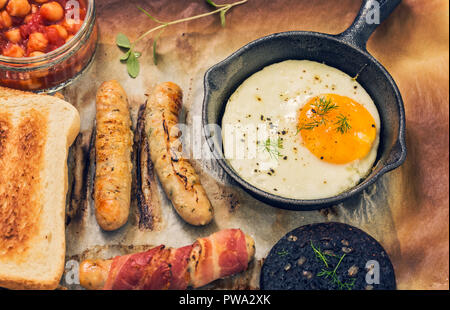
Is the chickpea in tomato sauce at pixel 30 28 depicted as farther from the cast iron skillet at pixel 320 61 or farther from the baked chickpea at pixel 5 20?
the cast iron skillet at pixel 320 61

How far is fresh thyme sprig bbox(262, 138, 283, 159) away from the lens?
404 cm

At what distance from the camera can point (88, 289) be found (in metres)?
4.05

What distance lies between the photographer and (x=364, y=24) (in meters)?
4.18

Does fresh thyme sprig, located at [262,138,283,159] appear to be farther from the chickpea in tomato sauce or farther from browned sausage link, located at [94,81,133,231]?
the chickpea in tomato sauce

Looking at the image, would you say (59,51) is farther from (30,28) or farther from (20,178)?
(20,178)

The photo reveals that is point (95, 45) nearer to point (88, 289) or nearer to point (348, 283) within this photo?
point (88, 289)

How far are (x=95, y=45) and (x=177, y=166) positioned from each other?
1298 mm

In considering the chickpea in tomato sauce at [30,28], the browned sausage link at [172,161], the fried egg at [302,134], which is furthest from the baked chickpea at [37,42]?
the fried egg at [302,134]

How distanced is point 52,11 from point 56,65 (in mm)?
388

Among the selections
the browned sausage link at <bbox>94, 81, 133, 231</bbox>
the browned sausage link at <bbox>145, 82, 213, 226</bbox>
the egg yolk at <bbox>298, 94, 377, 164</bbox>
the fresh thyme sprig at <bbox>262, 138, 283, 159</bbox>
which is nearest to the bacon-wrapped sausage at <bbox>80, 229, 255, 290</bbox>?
the browned sausage link at <bbox>145, 82, 213, 226</bbox>

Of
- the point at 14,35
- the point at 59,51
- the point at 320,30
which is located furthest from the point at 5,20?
the point at 320,30

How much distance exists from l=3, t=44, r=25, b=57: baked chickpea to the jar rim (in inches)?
3.5

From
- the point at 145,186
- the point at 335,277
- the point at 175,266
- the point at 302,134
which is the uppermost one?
the point at 302,134
